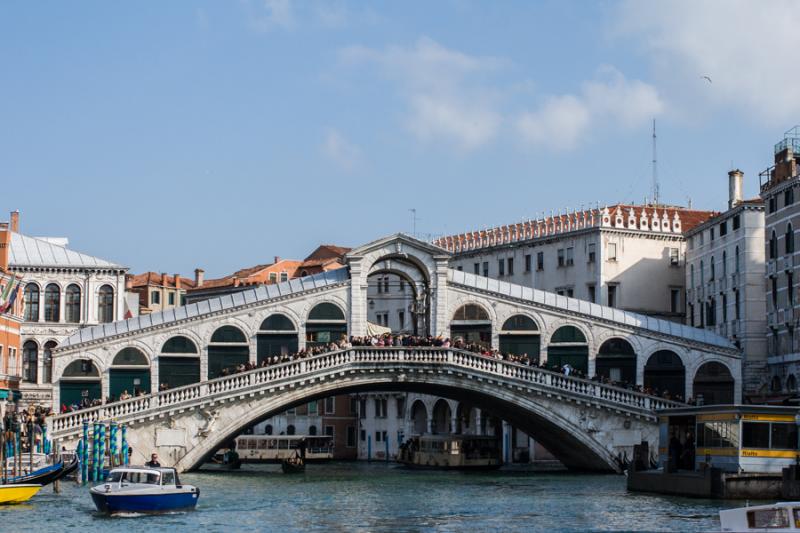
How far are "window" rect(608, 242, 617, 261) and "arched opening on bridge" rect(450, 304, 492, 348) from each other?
1364 cm

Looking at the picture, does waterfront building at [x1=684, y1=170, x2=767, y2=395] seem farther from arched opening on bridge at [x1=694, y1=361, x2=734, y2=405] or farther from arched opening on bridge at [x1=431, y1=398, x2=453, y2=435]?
arched opening on bridge at [x1=431, y1=398, x2=453, y2=435]

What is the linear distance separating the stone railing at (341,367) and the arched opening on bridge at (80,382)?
4148 mm

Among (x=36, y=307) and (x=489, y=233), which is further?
(x=489, y=233)

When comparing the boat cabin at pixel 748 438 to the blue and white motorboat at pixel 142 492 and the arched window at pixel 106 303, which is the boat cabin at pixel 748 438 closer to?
the blue and white motorboat at pixel 142 492

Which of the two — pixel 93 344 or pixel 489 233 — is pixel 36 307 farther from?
pixel 489 233

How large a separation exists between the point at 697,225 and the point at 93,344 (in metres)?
27.0

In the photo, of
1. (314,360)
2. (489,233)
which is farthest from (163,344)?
(489,233)

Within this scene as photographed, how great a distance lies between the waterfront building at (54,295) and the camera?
61.0 metres

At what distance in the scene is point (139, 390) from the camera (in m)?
55.3

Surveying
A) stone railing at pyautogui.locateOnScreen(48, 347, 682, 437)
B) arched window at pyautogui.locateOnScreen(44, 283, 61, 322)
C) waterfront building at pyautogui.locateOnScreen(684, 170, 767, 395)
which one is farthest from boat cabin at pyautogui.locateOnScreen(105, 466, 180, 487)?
waterfront building at pyautogui.locateOnScreen(684, 170, 767, 395)

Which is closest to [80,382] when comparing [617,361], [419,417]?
[617,361]

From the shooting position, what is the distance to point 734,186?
66812 mm

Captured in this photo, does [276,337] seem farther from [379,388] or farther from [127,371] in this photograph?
[127,371]

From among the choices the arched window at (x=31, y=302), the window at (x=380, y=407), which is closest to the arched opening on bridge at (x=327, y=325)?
→ the arched window at (x=31, y=302)
